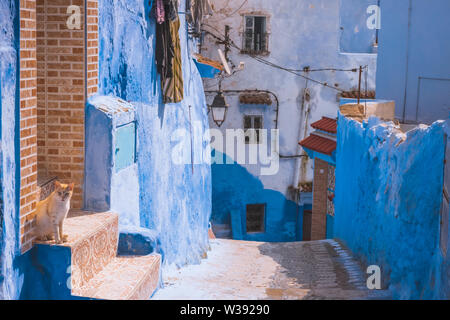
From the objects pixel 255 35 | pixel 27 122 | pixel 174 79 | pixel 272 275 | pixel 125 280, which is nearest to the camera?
pixel 27 122

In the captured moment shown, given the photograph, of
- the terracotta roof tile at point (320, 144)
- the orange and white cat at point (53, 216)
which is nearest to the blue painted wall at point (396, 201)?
the terracotta roof tile at point (320, 144)

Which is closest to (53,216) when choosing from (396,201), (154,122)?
(154,122)

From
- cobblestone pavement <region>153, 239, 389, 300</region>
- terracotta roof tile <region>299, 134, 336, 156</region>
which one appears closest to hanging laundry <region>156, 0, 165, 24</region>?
cobblestone pavement <region>153, 239, 389, 300</region>

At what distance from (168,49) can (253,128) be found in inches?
484

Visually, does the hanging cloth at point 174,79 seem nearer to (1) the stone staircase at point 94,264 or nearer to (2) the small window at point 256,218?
(1) the stone staircase at point 94,264

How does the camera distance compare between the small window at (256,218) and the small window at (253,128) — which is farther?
the small window at (256,218)

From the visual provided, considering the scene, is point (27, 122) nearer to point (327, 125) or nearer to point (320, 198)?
point (327, 125)

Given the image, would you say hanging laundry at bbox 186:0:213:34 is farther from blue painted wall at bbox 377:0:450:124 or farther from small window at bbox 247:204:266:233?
small window at bbox 247:204:266:233

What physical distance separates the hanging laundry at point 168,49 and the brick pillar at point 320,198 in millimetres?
7676

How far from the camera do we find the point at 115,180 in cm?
632

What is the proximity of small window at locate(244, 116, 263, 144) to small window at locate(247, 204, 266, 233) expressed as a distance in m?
2.26

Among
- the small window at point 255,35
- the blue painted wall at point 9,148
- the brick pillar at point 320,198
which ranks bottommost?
the brick pillar at point 320,198

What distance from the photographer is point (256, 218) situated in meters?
22.0

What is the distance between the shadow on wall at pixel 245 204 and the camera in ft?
69.3
